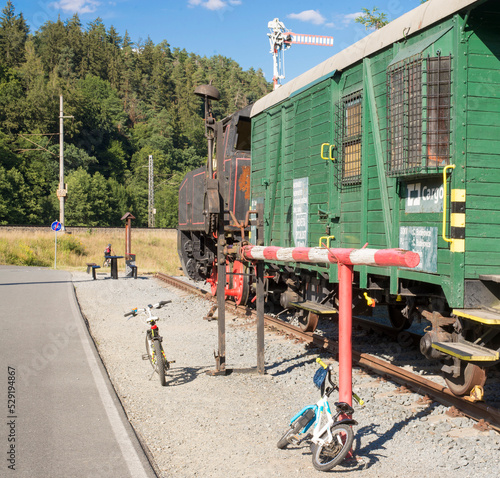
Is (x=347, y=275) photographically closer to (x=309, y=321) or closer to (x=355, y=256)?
(x=355, y=256)

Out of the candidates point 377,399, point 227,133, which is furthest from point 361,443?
point 227,133

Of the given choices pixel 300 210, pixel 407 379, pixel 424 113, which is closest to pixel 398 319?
pixel 300 210

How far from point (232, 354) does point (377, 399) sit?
301cm

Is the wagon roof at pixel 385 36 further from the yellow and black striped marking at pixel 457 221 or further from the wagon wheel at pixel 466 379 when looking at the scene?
the wagon wheel at pixel 466 379

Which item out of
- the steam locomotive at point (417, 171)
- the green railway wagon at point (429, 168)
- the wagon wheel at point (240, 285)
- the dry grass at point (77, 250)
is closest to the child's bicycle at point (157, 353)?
the steam locomotive at point (417, 171)

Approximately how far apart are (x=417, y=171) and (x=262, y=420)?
292cm

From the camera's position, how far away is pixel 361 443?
4.95 m

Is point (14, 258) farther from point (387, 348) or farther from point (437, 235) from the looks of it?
point (437, 235)

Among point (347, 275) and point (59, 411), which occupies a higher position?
point (347, 275)

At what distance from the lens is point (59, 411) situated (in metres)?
5.68

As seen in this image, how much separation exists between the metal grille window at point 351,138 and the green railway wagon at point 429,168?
1 cm

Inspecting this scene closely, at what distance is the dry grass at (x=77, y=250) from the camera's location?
2961 cm

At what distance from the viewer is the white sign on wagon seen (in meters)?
8.49

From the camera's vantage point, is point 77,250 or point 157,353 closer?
point 157,353
